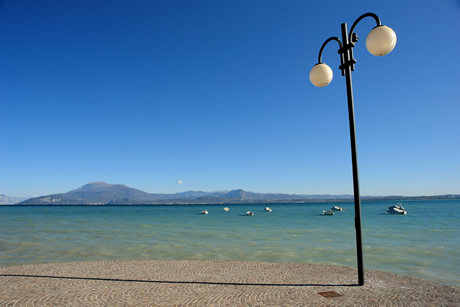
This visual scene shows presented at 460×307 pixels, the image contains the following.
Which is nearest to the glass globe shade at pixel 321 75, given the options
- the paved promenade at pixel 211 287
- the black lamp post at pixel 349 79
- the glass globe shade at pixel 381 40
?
the black lamp post at pixel 349 79

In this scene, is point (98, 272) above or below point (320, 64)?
below

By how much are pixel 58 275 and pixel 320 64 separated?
32.2ft

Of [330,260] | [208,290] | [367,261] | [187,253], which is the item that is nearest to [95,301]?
[208,290]

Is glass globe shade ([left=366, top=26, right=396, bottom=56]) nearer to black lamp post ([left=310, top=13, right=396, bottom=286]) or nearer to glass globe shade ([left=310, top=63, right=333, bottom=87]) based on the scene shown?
black lamp post ([left=310, top=13, right=396, bottom=286])

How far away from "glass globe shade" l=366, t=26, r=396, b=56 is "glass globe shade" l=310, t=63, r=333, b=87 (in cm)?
133

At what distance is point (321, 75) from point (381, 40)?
169 centimetres

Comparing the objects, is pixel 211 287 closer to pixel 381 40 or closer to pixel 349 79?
pixel 349 79

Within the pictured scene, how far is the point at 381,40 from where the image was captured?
6.46 meters

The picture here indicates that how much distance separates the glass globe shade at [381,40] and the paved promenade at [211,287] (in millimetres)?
5444

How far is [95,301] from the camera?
645 cm

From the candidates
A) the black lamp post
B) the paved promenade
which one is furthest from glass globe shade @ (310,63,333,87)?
the paved promenade

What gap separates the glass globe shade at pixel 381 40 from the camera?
6.44 metres

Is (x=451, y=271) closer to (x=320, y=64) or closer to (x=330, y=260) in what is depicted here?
(x=330, y=260)

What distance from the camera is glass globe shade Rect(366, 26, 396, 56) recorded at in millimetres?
6441
